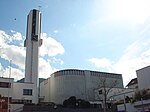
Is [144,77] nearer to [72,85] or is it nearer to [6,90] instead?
[6,90]

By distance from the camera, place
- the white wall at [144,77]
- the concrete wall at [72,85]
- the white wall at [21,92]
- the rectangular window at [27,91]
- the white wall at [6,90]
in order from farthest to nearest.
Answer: the concrete wall at [72,85]
the rectangular window at [27,91]
the white wall at [21,92]
the white wall at [6,90]
the white wall at [144,77]

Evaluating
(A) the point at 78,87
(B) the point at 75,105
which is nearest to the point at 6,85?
(B) the point at 75,105

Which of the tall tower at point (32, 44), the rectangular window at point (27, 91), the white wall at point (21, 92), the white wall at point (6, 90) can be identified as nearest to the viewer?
the white wall at point (6, 90)

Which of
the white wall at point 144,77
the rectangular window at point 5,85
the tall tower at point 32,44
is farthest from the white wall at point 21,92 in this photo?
the white wall at point 144,77

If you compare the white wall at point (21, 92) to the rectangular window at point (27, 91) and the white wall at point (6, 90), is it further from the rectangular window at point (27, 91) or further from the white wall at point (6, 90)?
the white wall at point (6, 90)

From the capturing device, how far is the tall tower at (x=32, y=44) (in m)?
89.1

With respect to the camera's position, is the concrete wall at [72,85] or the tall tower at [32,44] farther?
the concrete wall at [72,85]

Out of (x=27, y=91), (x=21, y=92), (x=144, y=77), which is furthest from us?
(x=27, y=91)

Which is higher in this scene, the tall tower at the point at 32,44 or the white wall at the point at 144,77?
the tall tower at the point at 32,44

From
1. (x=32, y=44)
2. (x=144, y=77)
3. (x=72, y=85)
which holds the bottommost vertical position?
(x=144, y=77)

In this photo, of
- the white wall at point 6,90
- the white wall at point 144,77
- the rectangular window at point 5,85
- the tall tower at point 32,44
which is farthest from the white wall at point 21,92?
the white wall at point 144,77

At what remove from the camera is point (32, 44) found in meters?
94.8

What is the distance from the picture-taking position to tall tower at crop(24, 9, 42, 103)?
292 ft

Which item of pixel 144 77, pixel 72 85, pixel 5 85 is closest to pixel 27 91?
pixel 5 85
